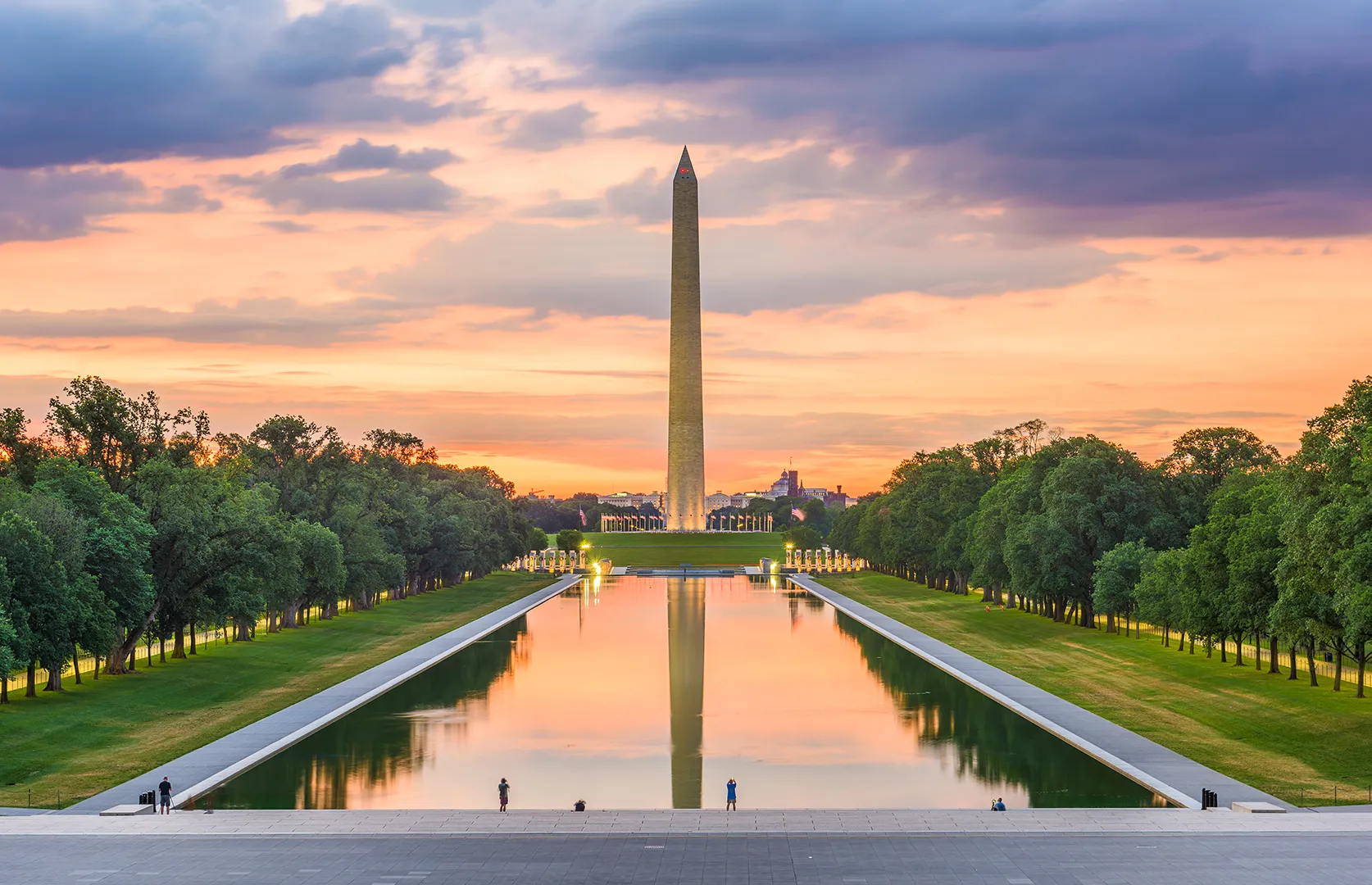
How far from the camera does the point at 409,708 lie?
41062 mm

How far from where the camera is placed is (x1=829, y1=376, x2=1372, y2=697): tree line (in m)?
37.3

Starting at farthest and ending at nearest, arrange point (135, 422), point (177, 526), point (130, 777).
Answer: point (135, 422)
point (177, 526)
point (130, 777)

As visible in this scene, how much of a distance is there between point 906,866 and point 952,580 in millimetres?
84772

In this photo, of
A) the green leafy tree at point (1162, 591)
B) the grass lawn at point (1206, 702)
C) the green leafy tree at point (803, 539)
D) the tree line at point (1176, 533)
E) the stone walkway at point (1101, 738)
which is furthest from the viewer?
the green leafy tree at point (803, 539)

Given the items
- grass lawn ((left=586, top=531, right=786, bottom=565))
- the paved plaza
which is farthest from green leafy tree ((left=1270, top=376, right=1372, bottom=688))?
grass lawn ((left=586, top=531, right=786, bottom=565))

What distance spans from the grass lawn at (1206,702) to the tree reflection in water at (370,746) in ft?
60.1

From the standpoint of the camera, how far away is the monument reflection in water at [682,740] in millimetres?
29609

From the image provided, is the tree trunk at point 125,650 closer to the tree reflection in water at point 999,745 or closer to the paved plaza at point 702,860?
the paved plaza at point 702,860

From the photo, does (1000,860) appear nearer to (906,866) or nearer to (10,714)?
(906,866)

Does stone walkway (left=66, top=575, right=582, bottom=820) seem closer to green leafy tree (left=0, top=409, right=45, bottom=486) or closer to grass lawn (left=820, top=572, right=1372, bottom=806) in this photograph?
green leafy tree (left=0, top=409, right=45, bottom=486)

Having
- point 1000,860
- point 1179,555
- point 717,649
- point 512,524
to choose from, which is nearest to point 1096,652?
point 1179,555

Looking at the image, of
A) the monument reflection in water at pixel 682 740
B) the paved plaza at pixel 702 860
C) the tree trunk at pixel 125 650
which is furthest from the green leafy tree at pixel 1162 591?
the tree trunk at pixel 125 650

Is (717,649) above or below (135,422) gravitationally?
below

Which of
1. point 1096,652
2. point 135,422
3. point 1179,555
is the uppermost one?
point 135,422
